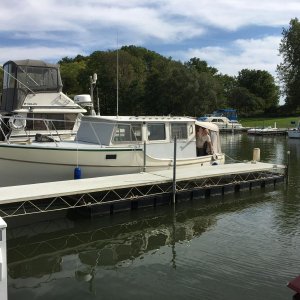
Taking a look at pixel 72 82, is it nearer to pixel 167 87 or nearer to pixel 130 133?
pixel 167 87

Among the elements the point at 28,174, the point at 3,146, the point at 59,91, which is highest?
the point at 59,91

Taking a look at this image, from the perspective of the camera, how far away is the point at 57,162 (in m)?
15.6

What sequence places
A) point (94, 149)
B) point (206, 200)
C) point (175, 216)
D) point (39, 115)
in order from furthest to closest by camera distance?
1. point (39, 115)
2. point (206, 200)
3. point (94, 149)
4. point (175, 216)

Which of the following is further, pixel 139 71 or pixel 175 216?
pixel 139 71

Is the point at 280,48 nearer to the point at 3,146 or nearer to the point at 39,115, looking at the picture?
the point at 39,115

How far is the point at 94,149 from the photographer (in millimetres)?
15805

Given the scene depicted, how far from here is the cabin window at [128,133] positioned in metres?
16.8

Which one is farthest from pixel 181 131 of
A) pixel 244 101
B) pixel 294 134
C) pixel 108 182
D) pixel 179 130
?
pixel 244 101

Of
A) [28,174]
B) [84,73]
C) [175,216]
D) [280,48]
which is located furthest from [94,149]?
[84,73]

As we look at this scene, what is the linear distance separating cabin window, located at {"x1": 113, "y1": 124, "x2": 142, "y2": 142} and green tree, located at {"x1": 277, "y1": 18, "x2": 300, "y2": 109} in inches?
2379

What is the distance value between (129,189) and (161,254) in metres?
4.42

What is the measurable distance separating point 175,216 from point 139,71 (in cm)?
7633

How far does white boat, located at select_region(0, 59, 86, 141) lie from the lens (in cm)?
2120

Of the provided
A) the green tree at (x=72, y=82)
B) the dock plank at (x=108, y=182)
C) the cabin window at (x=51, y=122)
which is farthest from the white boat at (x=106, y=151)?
the green tree at (x=72, y=82)
